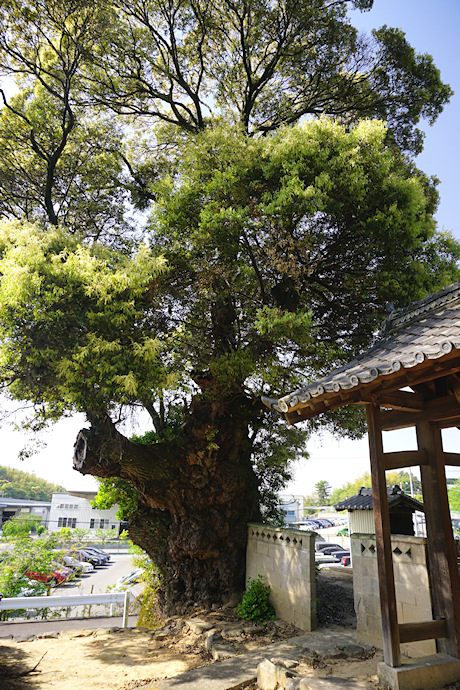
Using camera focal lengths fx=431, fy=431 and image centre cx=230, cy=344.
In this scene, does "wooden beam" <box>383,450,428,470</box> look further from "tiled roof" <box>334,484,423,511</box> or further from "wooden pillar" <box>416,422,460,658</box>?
"tiled roof" <box>334,484,423,511</box>

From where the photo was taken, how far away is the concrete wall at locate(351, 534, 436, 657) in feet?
16.8

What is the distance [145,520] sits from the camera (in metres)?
11.2

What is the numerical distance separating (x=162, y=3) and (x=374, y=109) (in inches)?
250

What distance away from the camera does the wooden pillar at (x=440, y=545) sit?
4.39 m

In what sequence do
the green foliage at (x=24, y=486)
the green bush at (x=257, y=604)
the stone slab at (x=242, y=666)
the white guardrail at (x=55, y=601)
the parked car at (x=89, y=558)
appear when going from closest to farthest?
the stone slab at (x=242, y=666) → the green bush at (x=257, y=604) → the white guardrail at (x=55, y=601) → the parked car at (x=89, y=558) → the green foliage at (x=24, y=486)

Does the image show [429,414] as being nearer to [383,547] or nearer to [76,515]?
[383,547]

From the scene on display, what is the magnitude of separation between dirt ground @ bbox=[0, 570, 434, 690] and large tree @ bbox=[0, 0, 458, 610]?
1.76 meters

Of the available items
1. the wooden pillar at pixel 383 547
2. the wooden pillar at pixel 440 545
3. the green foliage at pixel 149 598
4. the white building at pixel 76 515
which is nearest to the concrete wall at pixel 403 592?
the wooden pillar at pixel 440 545

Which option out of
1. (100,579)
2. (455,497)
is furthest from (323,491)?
(100,579)

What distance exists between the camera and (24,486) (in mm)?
83562

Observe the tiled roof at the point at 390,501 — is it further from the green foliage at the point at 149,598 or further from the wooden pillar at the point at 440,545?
the green foliage at the point at 149,598

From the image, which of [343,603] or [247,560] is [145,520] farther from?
[343,603]

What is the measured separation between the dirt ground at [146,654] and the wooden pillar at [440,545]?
973 millimetres

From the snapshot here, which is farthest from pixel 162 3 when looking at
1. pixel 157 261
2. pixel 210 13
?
pixel 157 261
